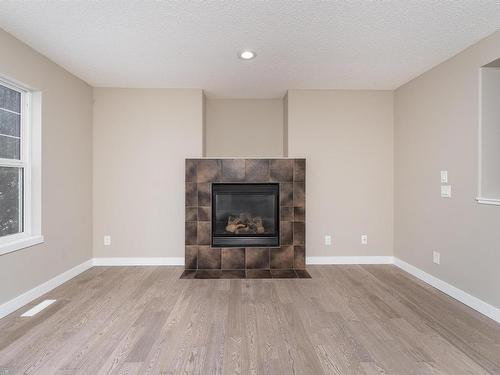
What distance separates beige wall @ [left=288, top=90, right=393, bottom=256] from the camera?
394 centimetres

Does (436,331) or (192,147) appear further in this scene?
(192,147)

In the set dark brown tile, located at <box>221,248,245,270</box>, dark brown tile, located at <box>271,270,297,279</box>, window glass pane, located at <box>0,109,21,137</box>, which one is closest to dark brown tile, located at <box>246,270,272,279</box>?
dark brown tile, located at <box>271,270,297,279</box>

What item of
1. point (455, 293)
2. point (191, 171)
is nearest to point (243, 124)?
point (191, 171)

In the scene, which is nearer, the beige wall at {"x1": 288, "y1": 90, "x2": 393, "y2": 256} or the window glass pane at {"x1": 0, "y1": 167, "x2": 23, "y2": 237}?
the window glass pane at {"x1": 0, "y1": 167, "x2": 23, "y2": 237}

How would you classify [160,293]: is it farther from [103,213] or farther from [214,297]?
[103,213]

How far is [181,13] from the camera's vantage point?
217cm

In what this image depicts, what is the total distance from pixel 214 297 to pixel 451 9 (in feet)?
9.83

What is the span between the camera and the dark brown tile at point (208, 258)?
370 cm

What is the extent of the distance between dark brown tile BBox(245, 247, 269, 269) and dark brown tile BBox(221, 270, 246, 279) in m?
0.16

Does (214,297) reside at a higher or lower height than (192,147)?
lower

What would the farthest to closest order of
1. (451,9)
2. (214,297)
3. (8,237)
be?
(214,297), (8,237), (451,9)

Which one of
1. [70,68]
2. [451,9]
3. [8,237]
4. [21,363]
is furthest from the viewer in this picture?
[70,68]

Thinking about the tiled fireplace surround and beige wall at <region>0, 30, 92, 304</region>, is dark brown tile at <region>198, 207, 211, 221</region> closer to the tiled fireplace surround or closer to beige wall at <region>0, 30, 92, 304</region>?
the tiled fireplace surround

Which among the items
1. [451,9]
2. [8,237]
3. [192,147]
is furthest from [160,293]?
[451,9]
